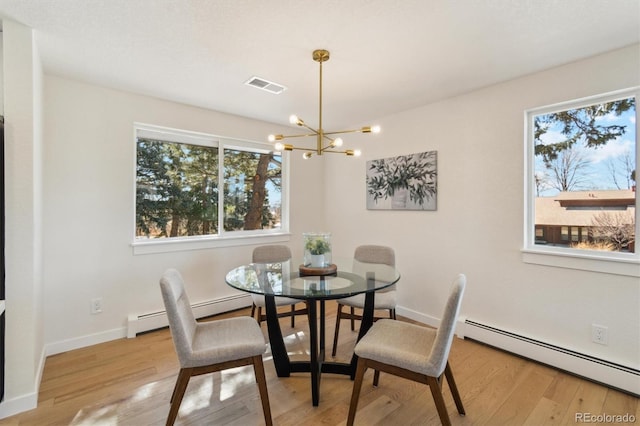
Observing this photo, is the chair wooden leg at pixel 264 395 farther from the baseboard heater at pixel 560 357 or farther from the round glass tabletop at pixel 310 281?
the baseboard heater at pixel 560 357

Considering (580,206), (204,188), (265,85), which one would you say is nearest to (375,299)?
(580,206)

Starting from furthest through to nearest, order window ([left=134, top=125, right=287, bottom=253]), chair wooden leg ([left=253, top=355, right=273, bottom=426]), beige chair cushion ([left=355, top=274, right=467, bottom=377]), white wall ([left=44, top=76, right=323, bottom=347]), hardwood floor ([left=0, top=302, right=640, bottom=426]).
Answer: window ([left=134, top=125, right=287, bottom=253]), white wall ([left=44, top=76, right=323, bottom=347]), hardwood floor ([left=0, top=302, right=640, bottom=426]), chair wooden leg ([left=253, top=355, right=273, bottom=426]), beige chair cushion ([left=355, top=274, right=467, bottom=377])

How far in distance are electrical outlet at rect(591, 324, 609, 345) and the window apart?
330 cm

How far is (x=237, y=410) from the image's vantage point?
1.83 meters

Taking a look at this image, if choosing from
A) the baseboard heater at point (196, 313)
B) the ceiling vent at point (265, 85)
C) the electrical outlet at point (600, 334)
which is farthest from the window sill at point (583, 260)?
the baseboard heater at point (196, 313)

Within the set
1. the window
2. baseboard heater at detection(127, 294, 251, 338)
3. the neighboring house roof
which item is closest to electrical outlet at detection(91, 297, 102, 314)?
baseboard heater at detection(127, 294, 251, 338)

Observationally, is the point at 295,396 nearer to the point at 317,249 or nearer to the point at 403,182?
the point at 317,249

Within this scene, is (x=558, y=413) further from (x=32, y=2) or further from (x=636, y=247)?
(x=32, y=2)

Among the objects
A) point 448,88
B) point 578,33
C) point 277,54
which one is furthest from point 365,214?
point 578,33

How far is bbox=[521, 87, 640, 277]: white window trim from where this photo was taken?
2051 mm

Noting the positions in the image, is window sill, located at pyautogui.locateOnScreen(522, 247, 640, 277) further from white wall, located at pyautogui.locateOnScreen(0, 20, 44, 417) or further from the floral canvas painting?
white wall, located at pyautogui.locateOnScreen(0, 20, 44, 417)

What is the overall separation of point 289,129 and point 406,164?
1767 mm

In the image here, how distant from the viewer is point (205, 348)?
1.64 meters

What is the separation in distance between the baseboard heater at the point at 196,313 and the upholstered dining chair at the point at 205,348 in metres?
1.10
